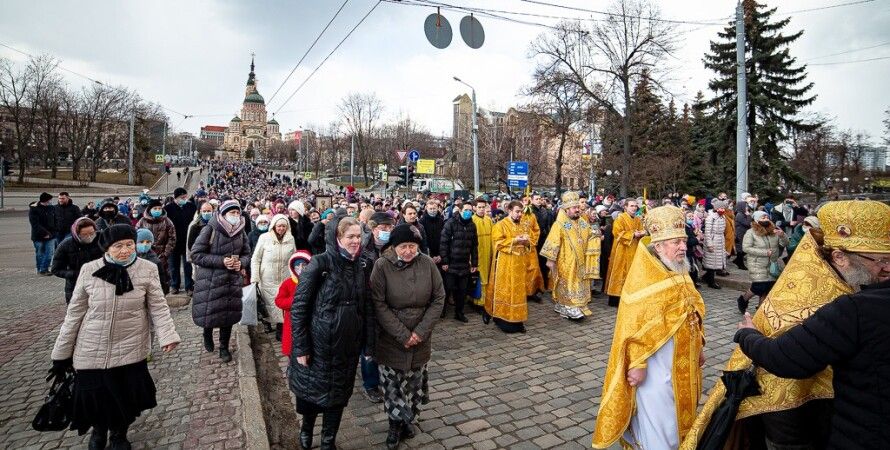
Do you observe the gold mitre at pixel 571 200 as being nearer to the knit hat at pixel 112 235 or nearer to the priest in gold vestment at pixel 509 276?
the priest in gold vestment at pixel 509 276

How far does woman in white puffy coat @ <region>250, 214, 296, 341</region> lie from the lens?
6305mm

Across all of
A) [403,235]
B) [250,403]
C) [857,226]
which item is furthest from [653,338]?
[250,403]

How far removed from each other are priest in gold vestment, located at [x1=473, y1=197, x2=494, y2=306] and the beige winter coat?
17.3ft

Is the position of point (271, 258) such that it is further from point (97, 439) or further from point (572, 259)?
point (572, 259)

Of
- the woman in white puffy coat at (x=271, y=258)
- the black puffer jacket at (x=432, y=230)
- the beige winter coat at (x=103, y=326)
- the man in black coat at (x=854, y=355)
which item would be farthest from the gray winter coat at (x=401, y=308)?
the black puffer jacket at (x=432, y=230)

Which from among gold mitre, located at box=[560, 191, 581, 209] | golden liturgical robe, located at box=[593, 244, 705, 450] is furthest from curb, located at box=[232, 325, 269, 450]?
gold mitre, located at box=[560, 191, 581, 209]

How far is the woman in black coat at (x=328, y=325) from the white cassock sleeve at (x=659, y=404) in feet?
6.92

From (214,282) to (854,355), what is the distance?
5761mm

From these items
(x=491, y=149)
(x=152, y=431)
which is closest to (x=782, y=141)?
(x=491, y=149)

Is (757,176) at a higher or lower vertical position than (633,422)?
higher

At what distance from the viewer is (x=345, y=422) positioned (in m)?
4.36

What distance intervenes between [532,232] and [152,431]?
6.14 metres

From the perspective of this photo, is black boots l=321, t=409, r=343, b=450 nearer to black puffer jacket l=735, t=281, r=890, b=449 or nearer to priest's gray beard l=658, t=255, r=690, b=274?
priest's gray beard l=658, t=255, r=690, b=274

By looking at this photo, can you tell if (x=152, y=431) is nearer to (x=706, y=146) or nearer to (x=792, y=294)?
(x=792, y=294)
